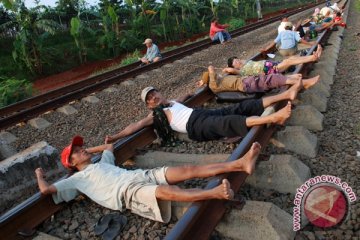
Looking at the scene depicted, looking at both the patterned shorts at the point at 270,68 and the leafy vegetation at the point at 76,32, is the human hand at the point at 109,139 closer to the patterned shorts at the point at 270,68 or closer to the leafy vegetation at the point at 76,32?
the patterned shorts at the point at 270,68

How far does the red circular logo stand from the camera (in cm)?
258

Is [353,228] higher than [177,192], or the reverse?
[177,192]

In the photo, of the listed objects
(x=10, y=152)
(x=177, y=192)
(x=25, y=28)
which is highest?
(x=25, y=28)

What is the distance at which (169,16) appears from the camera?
29172mm

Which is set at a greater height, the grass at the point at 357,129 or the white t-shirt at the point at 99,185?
the white t-shirt at the point at 99,185

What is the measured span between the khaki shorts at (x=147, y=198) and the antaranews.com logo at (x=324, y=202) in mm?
1018

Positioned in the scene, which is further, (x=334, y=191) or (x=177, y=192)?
(x=177, y=192)

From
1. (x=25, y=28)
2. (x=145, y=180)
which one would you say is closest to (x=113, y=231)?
(x=145, y=180)

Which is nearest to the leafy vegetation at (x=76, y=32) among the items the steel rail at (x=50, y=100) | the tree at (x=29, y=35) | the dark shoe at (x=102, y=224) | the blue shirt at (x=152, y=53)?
the tree at (x=29, y=35)

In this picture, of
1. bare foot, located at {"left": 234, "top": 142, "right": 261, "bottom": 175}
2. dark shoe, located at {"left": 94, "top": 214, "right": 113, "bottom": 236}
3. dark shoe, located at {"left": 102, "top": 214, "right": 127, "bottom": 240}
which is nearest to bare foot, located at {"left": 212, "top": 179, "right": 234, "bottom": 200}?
bare foot, located at {"left": 234, "top": 142, "right": 261, "bottom": 175}

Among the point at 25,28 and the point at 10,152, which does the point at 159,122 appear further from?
the point at 25,28

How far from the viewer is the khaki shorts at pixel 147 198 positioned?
3023 millimetres

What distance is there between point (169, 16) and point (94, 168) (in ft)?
88.5

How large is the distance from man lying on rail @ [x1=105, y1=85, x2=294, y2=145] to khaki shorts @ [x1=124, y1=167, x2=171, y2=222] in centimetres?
109
